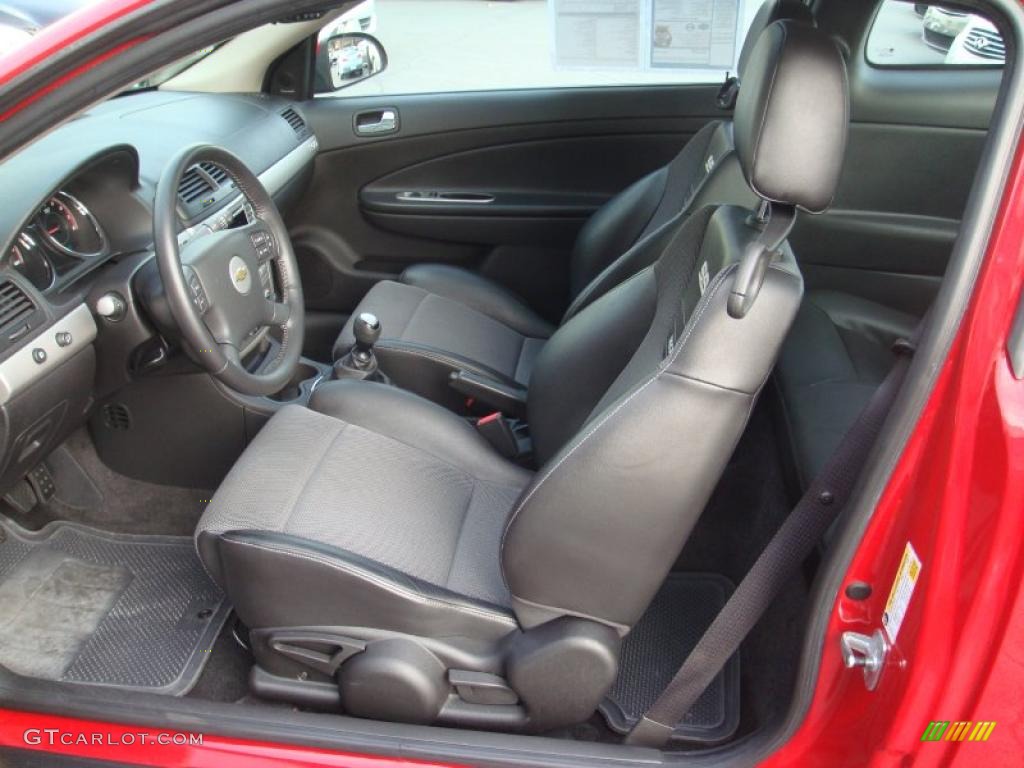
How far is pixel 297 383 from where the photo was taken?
225cm

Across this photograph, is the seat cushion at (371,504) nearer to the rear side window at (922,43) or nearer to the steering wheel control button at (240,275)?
the steering wheel control button at (240,275)

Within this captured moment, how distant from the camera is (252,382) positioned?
1.74m

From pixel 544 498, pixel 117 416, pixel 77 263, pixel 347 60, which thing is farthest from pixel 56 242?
pixel 347 60

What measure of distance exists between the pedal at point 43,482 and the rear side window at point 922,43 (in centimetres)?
225

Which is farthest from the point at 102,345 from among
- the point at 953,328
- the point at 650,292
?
the point at 953,328

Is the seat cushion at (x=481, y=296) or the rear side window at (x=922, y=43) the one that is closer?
the rear side window at (x=922, y=43)

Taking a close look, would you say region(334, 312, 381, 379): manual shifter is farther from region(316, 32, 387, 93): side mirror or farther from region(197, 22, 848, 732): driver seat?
region(316, 32, 387, 93): side mirror

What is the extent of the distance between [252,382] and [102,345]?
27 cm

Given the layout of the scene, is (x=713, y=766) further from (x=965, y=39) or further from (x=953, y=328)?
(x=965, y=39)

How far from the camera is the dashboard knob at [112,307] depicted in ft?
5.47

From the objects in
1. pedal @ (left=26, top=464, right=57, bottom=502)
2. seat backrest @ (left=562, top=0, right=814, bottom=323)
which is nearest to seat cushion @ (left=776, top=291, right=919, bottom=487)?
seat backrest @ (left=562, top=0, right=814, bottom=323)

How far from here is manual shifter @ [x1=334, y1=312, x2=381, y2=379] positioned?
86.1 inches

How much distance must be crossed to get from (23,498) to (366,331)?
0.81m

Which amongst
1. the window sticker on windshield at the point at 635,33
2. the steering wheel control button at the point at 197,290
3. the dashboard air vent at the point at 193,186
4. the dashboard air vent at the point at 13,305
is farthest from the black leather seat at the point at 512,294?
the dashboard air vent at the point at 13,305
